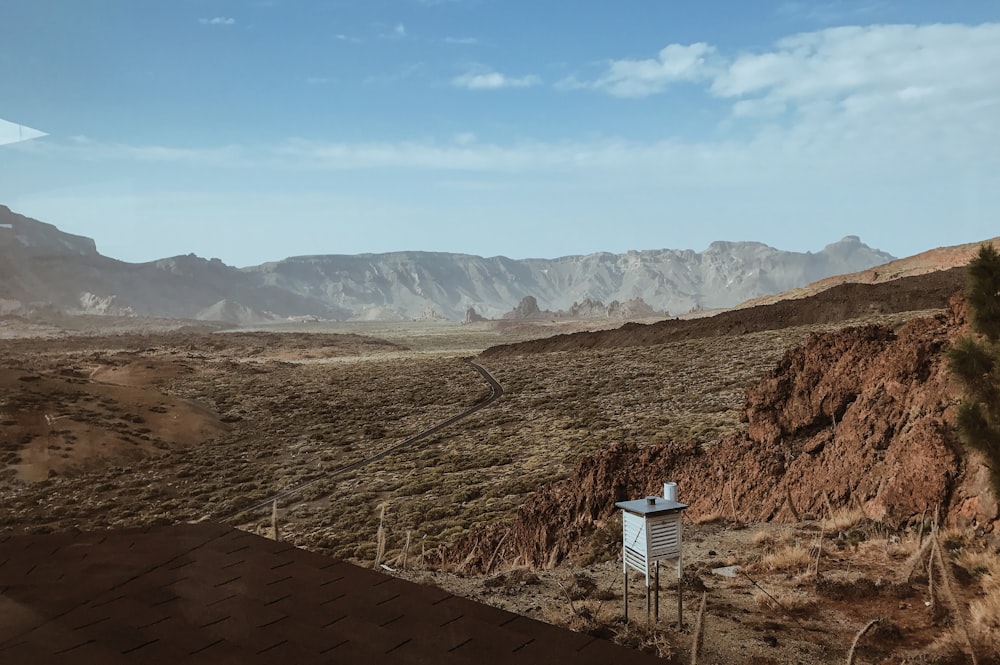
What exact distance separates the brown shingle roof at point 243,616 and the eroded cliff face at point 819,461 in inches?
398

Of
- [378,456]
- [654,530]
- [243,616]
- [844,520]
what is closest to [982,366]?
[654,530]

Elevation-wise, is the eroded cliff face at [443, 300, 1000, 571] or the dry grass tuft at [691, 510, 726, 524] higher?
the eroded cliff face at [443, 300, 1000, 571]

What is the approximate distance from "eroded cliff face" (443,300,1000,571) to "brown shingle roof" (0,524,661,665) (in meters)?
10.1

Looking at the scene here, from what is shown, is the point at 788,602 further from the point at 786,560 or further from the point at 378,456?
the point at 378,456

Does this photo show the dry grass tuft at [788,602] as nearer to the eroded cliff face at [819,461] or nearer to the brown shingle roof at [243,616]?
the eroded cliff face at [819,461]

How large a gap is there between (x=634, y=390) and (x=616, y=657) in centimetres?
3475

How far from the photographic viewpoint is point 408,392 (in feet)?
147

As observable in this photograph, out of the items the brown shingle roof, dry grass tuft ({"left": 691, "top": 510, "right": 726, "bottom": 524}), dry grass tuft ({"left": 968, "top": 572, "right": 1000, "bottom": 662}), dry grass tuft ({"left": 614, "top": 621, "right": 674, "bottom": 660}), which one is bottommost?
dry grass tuft ({"left": 691, "top": 510, "right": 726, "bottom": 524})

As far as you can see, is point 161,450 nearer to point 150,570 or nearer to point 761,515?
point 761,515

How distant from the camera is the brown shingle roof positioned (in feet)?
9.02

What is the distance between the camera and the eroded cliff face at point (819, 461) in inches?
435

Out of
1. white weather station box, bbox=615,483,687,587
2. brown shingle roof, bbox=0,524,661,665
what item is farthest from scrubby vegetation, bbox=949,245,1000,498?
brown shingle roof, bbox=0,524,661,665

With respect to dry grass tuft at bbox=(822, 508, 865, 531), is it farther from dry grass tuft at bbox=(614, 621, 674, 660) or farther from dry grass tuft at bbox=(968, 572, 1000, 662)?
dry grass tuft at bbox=(614, 621, 674, 660)

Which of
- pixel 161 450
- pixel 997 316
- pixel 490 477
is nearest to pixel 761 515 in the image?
pixel 997 316
